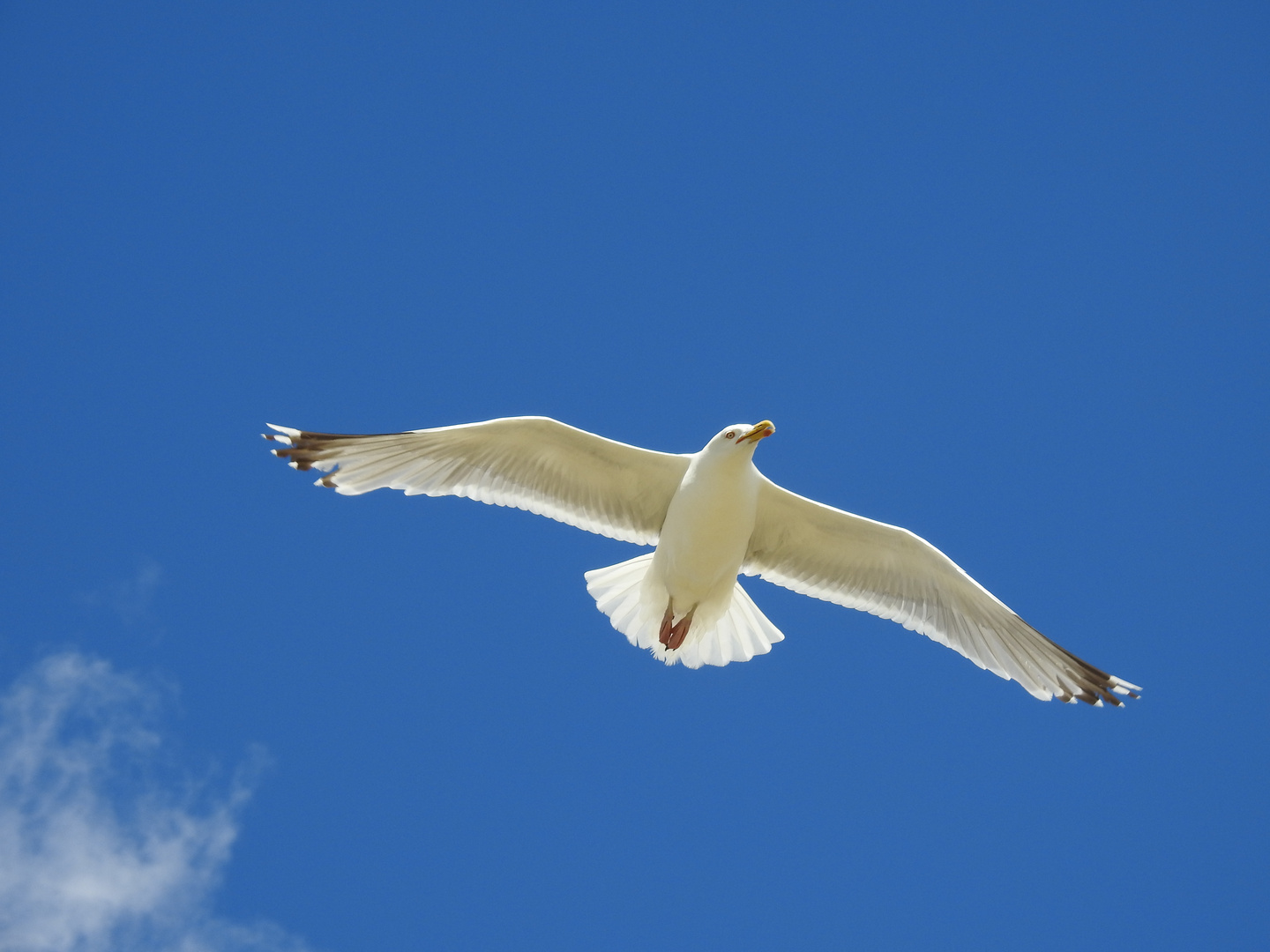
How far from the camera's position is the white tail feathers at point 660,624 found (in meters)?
6.90

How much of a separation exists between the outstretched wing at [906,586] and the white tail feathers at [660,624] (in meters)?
0.36

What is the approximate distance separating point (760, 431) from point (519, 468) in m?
1.49

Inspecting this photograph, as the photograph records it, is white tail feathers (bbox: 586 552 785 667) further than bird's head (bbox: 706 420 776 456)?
Yes

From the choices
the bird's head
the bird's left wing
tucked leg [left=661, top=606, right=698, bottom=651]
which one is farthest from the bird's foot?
the bird's head

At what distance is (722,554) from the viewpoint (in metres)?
6.57

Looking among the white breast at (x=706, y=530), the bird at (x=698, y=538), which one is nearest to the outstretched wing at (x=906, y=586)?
the bird at (x=698, y=538)

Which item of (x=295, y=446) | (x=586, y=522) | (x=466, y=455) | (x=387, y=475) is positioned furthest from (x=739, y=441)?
(x=295, y=446)

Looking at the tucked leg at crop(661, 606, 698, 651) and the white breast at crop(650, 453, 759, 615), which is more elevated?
the white breast at crop(650, 453, 759, 615)

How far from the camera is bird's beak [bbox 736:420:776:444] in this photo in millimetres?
6211

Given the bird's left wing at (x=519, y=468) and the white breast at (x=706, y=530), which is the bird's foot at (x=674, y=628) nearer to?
the white breast at (x=706, y=530)

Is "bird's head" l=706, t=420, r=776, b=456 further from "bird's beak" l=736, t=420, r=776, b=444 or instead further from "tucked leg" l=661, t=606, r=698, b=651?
"tucked leg" l=661, t=606, r=698, b=651

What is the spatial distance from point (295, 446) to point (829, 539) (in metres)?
3.20

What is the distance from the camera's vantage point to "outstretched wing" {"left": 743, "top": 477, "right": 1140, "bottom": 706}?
6828 millimetres

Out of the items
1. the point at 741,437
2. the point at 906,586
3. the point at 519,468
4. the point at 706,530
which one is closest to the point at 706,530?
the point at 706,530
